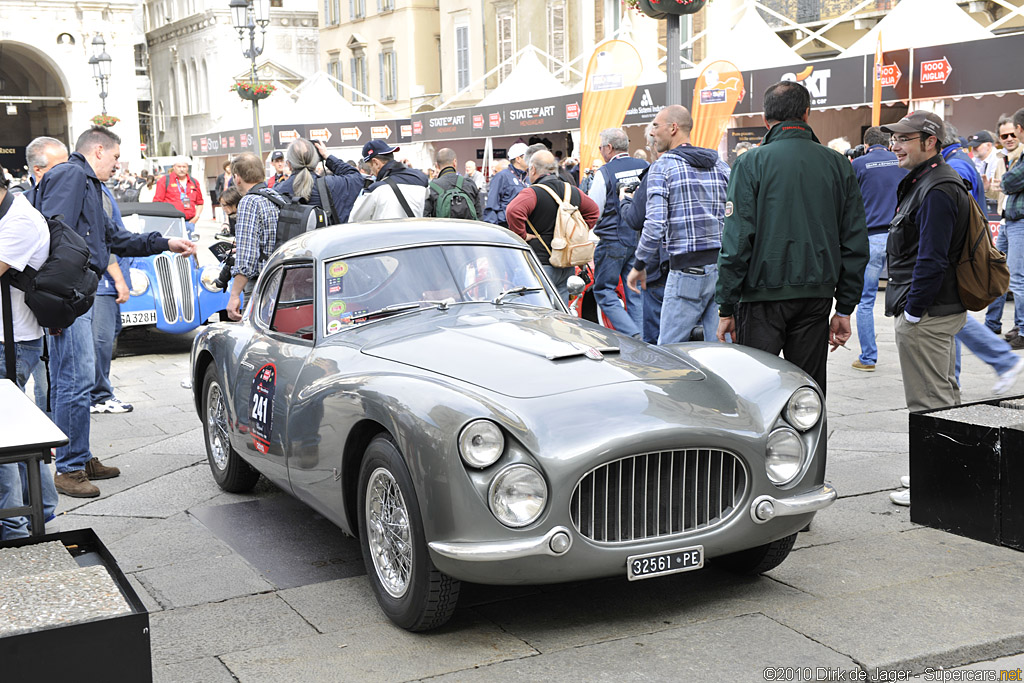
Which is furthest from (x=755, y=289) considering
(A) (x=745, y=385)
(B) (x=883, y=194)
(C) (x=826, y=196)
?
(B) (x=883, y=194)

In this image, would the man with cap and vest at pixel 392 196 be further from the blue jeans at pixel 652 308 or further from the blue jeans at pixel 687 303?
the blue jeans at pixel 687 303

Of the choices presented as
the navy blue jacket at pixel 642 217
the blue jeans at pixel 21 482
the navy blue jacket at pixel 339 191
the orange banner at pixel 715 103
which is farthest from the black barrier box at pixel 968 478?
the orange banner at pixel 715 103

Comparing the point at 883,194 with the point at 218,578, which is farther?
the point at 883,194

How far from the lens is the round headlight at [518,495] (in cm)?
384

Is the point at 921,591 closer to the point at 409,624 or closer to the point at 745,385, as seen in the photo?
the point at 745,385

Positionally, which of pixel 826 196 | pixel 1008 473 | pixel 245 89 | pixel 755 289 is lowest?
pixel 1008 473

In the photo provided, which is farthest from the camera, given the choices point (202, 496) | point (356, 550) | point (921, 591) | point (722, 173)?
point (722, 173)

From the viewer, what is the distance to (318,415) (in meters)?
4.73

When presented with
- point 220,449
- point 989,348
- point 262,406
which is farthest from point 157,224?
point 989,348

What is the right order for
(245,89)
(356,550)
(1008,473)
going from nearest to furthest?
(1008,473) → (356,550) → (245,89)

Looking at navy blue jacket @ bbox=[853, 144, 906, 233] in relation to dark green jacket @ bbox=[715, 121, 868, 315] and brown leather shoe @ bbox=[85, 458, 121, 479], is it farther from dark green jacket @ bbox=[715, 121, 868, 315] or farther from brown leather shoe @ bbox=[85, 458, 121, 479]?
brown leather shoe @ bbox=[85, 458, 121, 479]

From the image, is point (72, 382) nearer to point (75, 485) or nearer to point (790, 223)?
point (75, 485)

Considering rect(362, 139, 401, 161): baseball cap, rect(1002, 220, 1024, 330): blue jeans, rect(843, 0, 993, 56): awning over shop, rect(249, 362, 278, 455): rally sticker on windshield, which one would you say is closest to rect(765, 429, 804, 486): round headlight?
rect(249, 362, 278, 455): rally sticker on windshield

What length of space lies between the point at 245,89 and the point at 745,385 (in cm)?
2218
